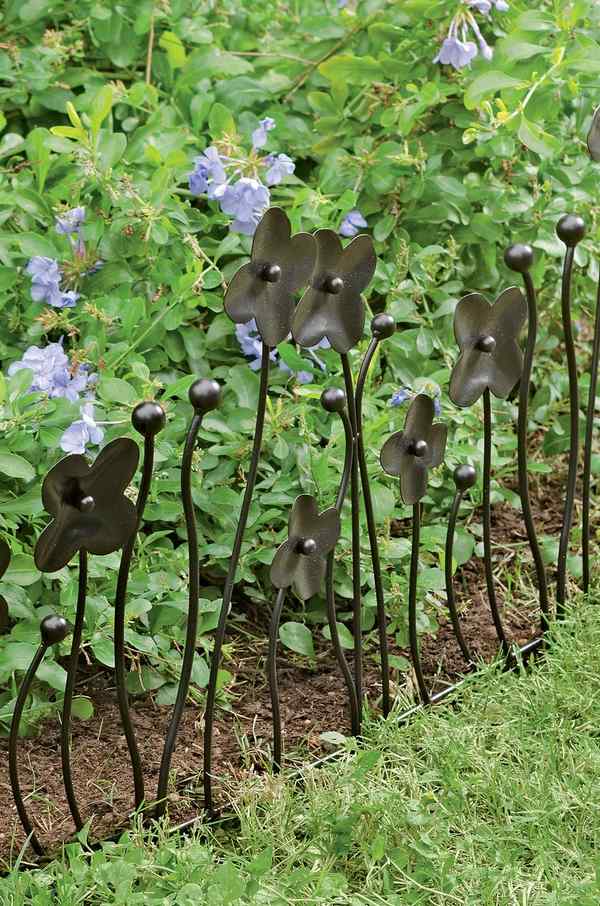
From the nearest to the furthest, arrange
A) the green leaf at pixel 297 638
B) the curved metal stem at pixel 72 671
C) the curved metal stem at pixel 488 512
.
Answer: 1. the curved metal stem at pixel 72 671
2. the curved metal stem at pixel 488 512
3. the green leaf at pixel 297 638

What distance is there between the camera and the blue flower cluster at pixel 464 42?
2.66 metres

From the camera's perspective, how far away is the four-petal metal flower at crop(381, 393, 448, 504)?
204 centimetres

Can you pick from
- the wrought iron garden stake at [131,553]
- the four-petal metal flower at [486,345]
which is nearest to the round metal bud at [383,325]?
the four-petal metal flower at [486,345]

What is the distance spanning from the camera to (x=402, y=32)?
289 centimetres

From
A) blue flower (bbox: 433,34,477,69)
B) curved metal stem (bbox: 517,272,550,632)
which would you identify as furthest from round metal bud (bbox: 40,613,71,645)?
blue flower (bbox: 433,34,477,69)

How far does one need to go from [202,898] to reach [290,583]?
1.59 feet

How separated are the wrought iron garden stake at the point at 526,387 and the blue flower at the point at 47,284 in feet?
2.86

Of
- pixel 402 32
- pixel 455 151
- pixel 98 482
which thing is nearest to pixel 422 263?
pixel 455 151

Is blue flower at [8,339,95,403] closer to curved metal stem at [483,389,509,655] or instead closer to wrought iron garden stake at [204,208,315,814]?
wrought iron garden stake at [204,208,315,814]

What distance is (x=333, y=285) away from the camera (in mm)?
1942

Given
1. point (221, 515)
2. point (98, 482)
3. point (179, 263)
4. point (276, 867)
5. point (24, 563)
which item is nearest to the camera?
point (98, 482)

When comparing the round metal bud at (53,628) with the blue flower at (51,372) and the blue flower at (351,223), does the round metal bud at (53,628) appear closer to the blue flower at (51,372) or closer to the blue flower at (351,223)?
the blue flower at (51,372)

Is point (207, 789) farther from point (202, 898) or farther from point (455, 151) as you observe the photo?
point (455, 151)

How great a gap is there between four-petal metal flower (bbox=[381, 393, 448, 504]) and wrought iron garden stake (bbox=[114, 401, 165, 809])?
44cm
